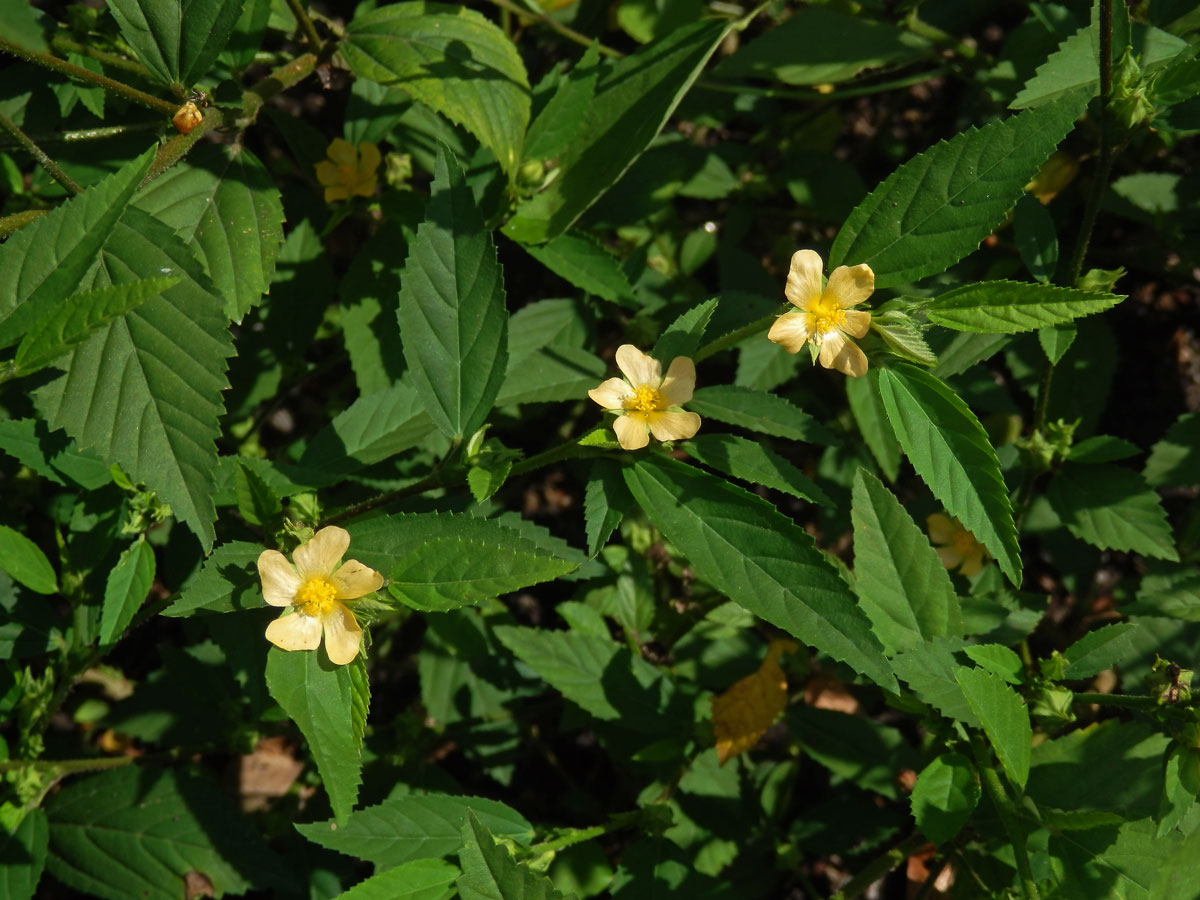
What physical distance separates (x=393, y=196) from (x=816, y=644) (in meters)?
1.95

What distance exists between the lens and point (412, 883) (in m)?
2.21

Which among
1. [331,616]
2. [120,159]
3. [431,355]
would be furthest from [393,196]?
[331,616]

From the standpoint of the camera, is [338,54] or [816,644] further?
[338,54]

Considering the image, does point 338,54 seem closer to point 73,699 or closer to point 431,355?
point 431,355

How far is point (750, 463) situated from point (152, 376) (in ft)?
4.47

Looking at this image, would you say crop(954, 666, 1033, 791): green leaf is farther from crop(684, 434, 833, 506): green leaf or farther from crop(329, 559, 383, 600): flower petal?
crop(329, 559, 383, 600): flower petal

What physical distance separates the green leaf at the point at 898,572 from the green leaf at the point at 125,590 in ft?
6.02

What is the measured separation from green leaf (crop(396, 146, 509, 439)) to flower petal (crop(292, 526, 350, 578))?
0.38 meters

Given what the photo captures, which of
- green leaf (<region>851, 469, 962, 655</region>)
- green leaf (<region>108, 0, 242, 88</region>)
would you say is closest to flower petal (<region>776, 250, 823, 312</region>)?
green leaf (<region>851, 469, 962, 655</region>)

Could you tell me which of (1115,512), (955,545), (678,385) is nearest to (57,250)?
(678,385)

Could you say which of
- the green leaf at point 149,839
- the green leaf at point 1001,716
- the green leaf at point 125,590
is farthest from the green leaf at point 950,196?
the green leaf at point 149,839

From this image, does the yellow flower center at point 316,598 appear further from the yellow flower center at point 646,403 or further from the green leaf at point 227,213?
the green leaf at point 227,213

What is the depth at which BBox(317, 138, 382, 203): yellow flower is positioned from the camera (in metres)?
2.88

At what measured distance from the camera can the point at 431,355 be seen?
215cm
